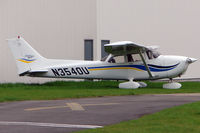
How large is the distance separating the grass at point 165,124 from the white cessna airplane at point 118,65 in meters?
9.78

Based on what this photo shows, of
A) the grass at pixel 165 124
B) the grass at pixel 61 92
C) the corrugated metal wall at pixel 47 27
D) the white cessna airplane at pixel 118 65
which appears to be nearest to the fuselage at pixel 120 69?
the white cessna airplane at pixel 118 65

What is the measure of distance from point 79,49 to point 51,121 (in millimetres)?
17002

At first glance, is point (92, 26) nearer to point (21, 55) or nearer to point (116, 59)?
point (116, 59)

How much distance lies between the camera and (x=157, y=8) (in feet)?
88.9

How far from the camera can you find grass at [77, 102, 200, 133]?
6.03 meters

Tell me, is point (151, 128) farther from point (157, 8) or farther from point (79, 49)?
point (157, 8)


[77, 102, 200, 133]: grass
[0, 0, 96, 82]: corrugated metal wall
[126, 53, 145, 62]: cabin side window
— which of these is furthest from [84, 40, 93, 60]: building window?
[77, 102, 200, 133]: grass

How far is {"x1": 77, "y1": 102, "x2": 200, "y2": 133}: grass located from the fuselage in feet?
32.2

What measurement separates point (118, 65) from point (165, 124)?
1182 centimetres

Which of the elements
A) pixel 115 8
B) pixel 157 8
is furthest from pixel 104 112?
pixel 157 8

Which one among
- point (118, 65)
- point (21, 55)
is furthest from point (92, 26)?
point (21, 55)

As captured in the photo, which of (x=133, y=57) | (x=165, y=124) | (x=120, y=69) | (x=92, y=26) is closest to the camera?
(x=165, y=124)

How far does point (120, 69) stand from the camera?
18359 mm

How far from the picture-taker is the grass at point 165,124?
603cm
